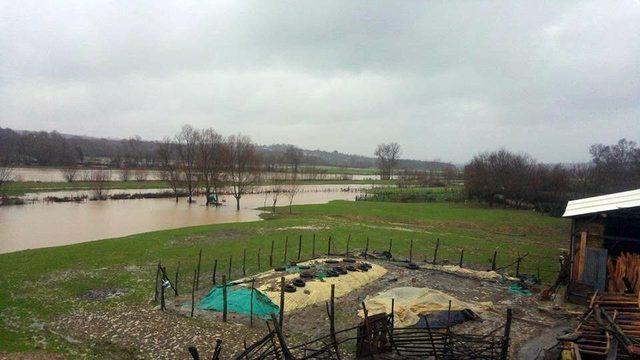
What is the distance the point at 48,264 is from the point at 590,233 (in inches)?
1192

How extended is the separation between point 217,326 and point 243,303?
1734 mm

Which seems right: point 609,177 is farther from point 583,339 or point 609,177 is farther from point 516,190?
point 583,339

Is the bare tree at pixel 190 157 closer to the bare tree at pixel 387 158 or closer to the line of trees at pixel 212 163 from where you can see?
the line of trees at pixel 212 163

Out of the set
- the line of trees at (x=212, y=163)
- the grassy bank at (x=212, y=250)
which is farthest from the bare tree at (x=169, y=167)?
the grassy bank at (x=212, y=250)

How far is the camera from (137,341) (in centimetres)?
1495

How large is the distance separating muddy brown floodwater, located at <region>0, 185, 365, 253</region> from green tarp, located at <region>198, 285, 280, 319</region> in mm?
22132

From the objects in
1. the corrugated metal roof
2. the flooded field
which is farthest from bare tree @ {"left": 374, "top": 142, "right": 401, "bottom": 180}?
the corrugated metal roof

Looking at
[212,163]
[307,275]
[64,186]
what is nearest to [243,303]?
[307,275]

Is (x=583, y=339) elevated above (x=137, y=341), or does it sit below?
above

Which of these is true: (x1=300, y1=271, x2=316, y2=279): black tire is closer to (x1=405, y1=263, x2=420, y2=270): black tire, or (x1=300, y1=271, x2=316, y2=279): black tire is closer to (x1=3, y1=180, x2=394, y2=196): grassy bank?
(x1=405, y1=263, x2=420, y2=270): black tire

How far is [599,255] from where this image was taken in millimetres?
19188

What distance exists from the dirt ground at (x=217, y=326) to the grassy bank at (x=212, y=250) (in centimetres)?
121

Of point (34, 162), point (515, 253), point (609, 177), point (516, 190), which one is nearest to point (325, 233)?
point (515, 253)

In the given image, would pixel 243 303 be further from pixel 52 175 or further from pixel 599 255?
pixel 52 175
